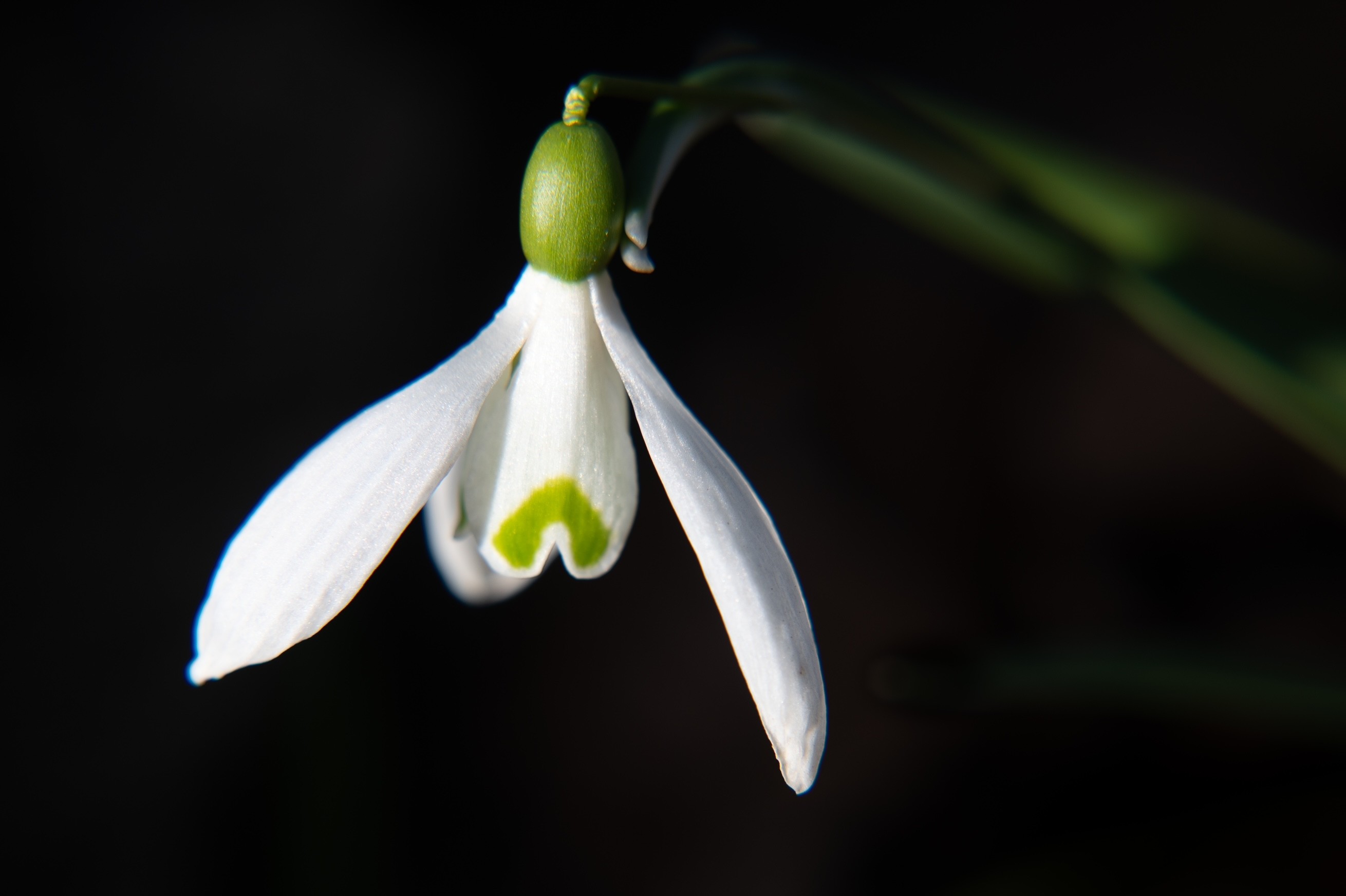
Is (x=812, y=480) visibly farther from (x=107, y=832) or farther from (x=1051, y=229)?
(x=107, y=832)

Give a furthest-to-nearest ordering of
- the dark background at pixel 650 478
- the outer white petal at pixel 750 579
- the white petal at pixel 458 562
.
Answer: the dark background at pixel 650 478 < the white petal at pixel 458 562 < the outer white petal at pixel 750 579

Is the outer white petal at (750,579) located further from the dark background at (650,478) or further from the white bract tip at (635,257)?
the dark background at (650,478)

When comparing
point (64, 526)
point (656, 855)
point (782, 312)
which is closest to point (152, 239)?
point (64, 526)

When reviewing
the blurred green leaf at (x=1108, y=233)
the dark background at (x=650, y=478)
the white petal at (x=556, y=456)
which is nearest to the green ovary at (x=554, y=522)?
the white petal at (x=556, y=456)

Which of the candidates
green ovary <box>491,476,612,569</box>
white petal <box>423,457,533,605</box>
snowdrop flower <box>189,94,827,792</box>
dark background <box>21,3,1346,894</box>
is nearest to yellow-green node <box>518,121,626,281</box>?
snowdrop flower <box>189,94,827,792</box>

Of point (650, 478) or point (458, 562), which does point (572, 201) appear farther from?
point (650, 478)

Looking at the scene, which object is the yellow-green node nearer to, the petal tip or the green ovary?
the petal tip
